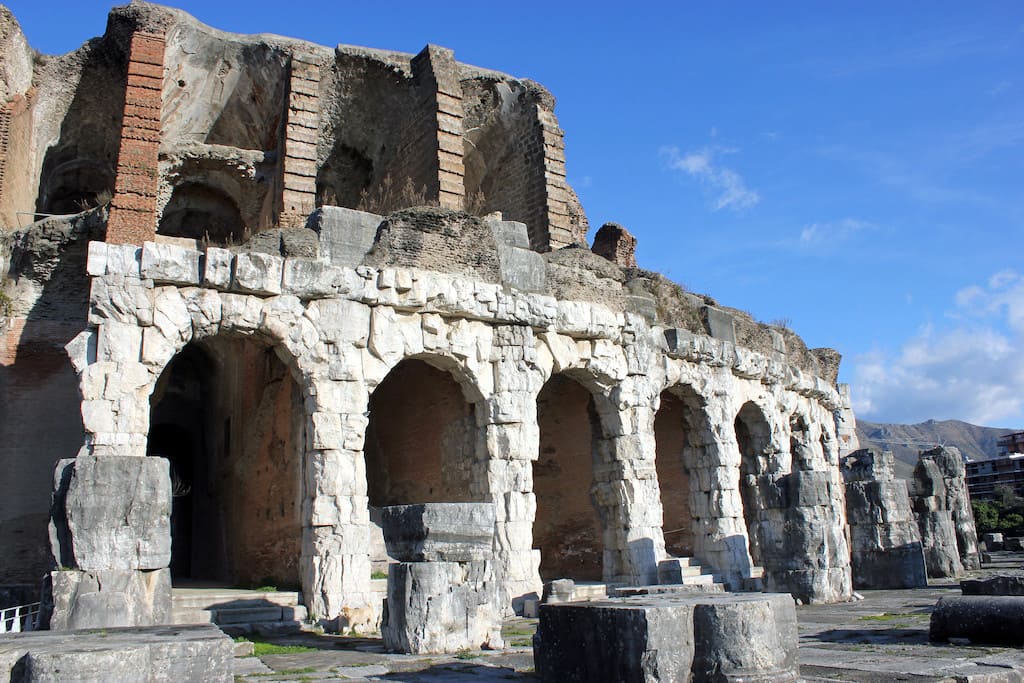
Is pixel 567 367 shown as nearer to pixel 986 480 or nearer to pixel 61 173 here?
pixel 61 173

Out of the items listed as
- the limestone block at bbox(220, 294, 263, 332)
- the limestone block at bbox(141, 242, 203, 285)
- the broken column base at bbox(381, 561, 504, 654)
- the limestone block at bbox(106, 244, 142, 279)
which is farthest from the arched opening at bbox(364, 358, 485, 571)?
the limestone block at bbox(106, 244, 142, 279)

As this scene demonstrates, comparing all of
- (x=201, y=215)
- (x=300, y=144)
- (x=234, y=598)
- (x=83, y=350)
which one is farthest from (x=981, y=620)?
(x=201, y=215)

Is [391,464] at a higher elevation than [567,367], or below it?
below

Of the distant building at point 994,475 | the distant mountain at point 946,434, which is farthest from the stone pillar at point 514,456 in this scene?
the distant mountain at point 946,434

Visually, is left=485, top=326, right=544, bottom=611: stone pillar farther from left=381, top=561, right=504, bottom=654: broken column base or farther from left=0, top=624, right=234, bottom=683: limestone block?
left=0, top=624, right=234, bottom=683: limestone block

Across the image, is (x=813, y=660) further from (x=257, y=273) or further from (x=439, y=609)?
(x=257, y=273)

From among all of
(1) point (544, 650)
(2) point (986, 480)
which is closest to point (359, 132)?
(1) point (544, 650)

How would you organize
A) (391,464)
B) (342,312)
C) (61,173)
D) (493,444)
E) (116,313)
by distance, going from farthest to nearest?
(61,173) → (391,464) → (493,444) → (342,312) → (116,313)

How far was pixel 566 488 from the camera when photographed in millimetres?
15117

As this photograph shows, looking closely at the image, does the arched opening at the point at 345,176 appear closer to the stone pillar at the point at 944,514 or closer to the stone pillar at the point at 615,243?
the stone pillar at the point at 615,243

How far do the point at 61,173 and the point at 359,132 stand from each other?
6040mm

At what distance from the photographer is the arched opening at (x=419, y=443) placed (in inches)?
476

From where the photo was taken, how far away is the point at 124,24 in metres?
14.7

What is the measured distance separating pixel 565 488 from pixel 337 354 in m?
5.95
